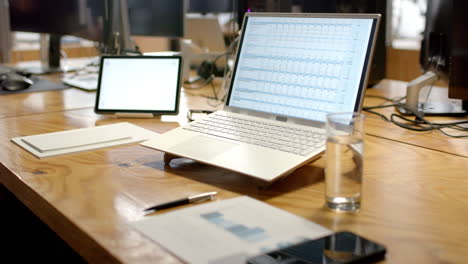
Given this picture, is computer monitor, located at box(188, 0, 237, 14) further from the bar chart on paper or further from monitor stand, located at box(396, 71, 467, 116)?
the bar chart on paper

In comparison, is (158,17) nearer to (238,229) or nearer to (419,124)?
(419,124)

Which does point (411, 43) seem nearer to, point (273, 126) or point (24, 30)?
point (24, 30)

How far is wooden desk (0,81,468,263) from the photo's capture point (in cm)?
68

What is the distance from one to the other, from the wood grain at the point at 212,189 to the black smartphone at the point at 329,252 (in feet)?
0.09

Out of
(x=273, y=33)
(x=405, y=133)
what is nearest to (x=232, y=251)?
(x=273, y=33)

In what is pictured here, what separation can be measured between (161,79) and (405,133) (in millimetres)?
662

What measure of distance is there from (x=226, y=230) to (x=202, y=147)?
31 cm

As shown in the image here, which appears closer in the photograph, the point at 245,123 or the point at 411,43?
the point at 245,123

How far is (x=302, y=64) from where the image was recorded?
1058mm

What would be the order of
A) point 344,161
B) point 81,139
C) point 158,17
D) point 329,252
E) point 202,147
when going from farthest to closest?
point 158,17, point 81,139, point 202,147, point 344,161, point 329,252

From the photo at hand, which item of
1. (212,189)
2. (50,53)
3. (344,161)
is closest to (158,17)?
(50,53)

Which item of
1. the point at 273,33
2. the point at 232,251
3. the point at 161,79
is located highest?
the point at 273,33

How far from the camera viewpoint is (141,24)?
223 cm

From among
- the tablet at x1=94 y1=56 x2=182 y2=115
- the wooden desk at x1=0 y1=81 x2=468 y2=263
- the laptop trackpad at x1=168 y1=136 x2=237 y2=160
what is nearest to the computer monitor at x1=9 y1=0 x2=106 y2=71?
the tablet at x1=94 y1=56 x2=182 y2=115
